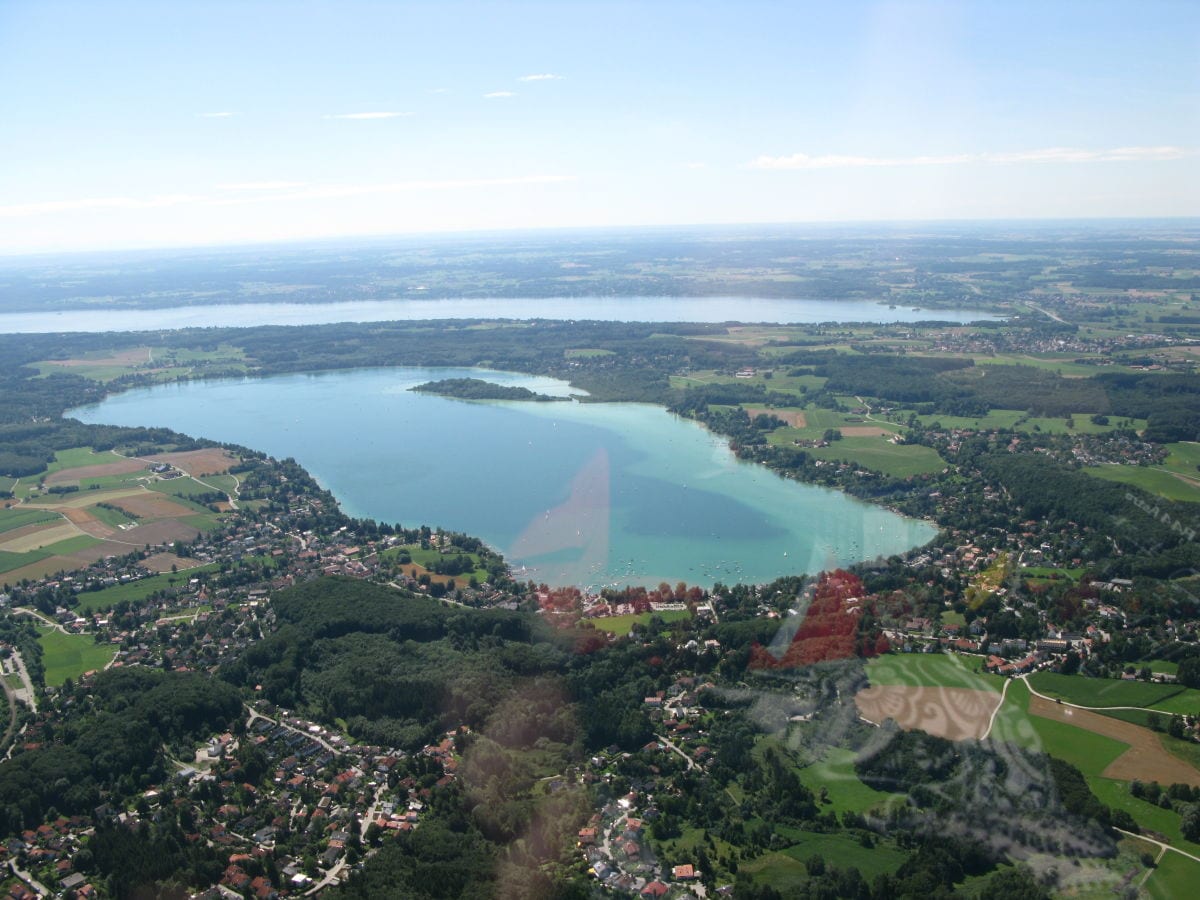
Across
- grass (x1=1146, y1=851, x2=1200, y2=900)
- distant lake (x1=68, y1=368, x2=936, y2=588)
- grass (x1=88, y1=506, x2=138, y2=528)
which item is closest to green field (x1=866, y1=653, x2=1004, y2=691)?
grass (x1=1146, y1=851, x2=1200, y2=900)

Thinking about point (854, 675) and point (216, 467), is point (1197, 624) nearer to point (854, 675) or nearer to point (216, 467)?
point (854, 675)

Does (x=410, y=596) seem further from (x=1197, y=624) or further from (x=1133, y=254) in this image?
(x=1133, y=254)

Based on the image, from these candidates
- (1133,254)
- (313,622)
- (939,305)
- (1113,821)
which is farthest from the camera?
(1133,254)

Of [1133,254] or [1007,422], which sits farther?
[1133,254]

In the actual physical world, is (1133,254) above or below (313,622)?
above

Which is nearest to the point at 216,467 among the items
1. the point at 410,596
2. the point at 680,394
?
the point at 410,596

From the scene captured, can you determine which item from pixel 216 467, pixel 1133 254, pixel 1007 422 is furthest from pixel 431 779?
pixel 1133 254

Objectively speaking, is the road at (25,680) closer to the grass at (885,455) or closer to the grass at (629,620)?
the grass at (629,620)

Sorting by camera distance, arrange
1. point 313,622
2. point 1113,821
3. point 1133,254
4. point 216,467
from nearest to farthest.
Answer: point 1113,821, point 313,622, point 216,467, point 1133,254
